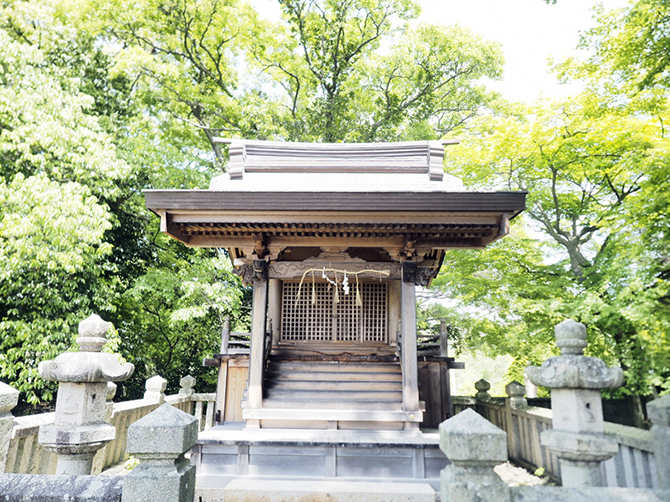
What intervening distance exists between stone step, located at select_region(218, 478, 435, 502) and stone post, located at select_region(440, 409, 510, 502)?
2773 millimetres

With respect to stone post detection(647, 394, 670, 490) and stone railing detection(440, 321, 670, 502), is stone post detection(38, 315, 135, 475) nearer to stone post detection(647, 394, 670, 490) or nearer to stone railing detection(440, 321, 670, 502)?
stone railing detection(440, 321, 670, 502)

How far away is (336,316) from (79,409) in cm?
533

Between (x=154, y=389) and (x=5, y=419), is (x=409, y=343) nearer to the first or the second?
(x=5, y=419)

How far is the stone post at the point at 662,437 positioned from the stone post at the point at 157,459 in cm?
341

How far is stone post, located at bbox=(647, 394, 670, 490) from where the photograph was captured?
2986 millimetres

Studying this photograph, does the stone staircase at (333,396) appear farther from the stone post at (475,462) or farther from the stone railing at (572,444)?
the stone post at (475,462)

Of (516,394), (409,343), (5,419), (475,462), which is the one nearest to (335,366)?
(409,343)

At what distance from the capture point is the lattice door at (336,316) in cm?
817

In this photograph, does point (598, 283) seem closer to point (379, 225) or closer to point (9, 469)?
point (379, 225)

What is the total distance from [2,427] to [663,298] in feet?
31.5

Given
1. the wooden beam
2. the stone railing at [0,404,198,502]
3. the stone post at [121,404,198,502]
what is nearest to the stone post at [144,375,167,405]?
the wooden beam

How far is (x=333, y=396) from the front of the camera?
268 inches

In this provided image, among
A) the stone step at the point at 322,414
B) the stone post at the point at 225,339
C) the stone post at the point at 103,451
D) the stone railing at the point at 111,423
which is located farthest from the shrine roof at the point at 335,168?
the stone railing at the point at 111,423

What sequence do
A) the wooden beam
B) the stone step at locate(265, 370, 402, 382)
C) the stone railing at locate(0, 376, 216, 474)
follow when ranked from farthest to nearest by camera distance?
the stone step at locate(265, 370, 402, 382) < the wooden beam < the stone railing at locate(0, 376, 216, 474)
